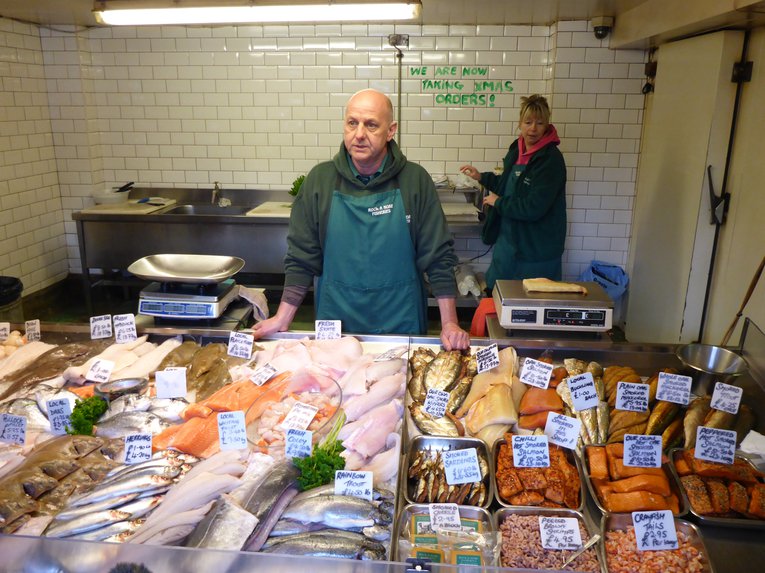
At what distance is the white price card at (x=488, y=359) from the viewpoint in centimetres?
270

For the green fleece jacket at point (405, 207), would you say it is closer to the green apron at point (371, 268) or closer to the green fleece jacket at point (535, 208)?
the green apron at point (371, 268)

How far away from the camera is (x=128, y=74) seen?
7234 mm

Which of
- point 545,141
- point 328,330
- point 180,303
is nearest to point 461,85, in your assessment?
point 545,141

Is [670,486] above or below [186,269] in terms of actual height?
below

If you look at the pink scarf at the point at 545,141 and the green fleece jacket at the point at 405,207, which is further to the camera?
the pink scarf at the point at 545,141

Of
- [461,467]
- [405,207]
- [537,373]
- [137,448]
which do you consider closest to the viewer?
[461,467]

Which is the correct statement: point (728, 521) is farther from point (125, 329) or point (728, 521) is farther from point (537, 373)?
point (125, 329)

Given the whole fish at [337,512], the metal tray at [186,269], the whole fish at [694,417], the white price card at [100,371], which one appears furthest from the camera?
the metal tray at [186,269]

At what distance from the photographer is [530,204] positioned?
4.95 meters

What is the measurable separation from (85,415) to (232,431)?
23.6 inches

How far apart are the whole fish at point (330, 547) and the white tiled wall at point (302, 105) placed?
5.57 m

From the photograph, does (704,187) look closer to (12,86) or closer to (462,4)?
(462,4)

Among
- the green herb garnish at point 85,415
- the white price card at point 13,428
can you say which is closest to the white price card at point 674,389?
the green herb garnish at point 85,415

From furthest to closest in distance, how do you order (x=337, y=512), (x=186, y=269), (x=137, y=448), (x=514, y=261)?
(x=514, y=261) < (x=186, y=269) < (x=137, y=448) < (x=337, y=512)
